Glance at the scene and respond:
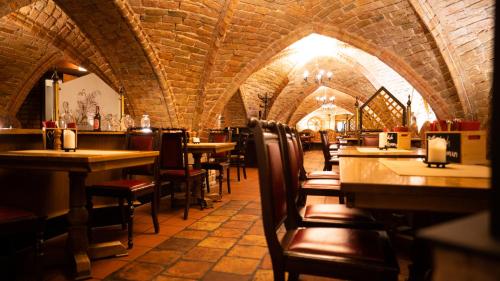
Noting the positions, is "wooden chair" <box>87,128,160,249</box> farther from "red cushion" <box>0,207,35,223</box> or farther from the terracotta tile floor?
"red cushion" <box>0,207,35,223</box>

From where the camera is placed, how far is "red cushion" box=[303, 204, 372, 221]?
1.79 meters

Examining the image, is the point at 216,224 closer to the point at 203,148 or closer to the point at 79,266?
the point at 203,148

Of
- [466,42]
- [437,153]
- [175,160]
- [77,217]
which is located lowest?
[77,217]

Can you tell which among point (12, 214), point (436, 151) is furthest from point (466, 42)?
point (12, 214)

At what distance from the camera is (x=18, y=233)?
1862 millimetres

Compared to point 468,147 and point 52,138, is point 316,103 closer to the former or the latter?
point 52,138

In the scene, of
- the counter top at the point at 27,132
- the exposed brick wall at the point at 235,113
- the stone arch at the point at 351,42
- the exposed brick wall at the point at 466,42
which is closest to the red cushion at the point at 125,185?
the counter top at the point at 27,132

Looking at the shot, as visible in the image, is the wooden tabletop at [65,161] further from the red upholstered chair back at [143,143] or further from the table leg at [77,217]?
the red upholstered chair back at [143,143]

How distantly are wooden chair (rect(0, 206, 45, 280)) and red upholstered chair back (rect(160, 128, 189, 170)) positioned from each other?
5.41 ft

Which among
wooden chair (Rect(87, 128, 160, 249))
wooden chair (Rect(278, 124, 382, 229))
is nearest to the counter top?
wooden chair (Rect(87, 128, 160, 249))

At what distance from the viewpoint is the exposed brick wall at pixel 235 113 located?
11484mm

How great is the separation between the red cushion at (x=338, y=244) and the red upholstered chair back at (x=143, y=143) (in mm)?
2324

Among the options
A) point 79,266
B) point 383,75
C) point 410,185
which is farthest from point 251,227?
point 383,75

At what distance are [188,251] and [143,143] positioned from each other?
4.54ft
